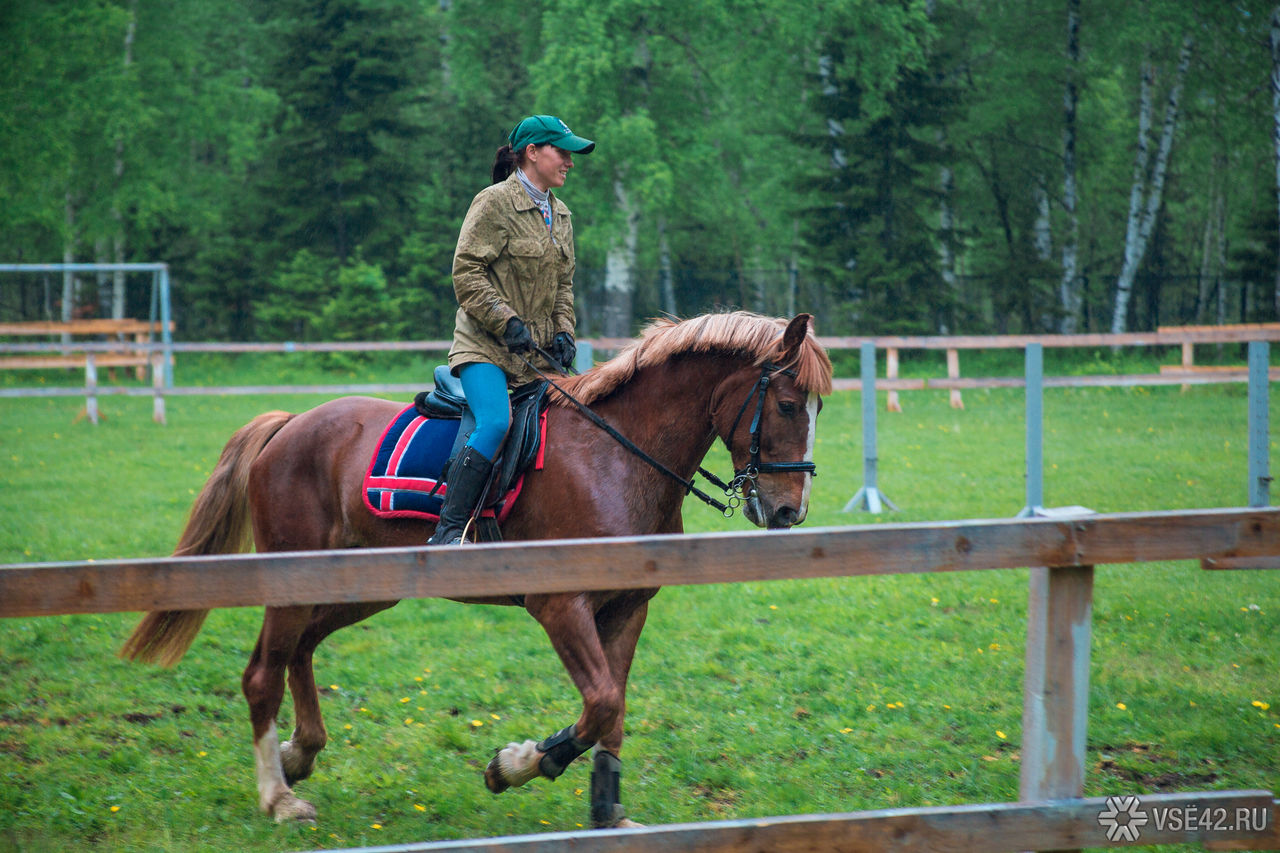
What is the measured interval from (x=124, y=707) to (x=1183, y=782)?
5477mm

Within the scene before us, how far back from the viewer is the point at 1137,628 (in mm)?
6730

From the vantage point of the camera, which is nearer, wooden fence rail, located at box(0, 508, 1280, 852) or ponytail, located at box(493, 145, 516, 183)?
wooden fence rail, located at box(0, 508, 1280, 852)

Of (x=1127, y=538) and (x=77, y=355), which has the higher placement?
(x=77, y=355)

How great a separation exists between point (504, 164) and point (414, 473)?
1457 millimetres

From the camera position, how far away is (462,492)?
4.18 m

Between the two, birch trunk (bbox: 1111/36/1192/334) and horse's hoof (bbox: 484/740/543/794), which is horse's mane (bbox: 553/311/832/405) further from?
birch trunk (bbox: 1111/36/1192/334)

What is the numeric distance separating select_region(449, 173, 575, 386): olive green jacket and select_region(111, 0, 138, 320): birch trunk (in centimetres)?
2541

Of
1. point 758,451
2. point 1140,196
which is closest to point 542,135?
point 758,451

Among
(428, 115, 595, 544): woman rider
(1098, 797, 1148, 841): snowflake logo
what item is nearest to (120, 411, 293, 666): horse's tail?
(428, 115, 595, 544): woman rider

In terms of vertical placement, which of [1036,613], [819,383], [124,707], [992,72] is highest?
[992,72]

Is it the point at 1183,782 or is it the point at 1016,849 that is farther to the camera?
the point at 1183,782

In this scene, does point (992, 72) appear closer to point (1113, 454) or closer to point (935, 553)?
point (1113, 454)

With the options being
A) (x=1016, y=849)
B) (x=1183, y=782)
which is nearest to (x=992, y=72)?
(x=1183, y=782)

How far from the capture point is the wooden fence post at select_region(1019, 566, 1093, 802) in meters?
2.79
